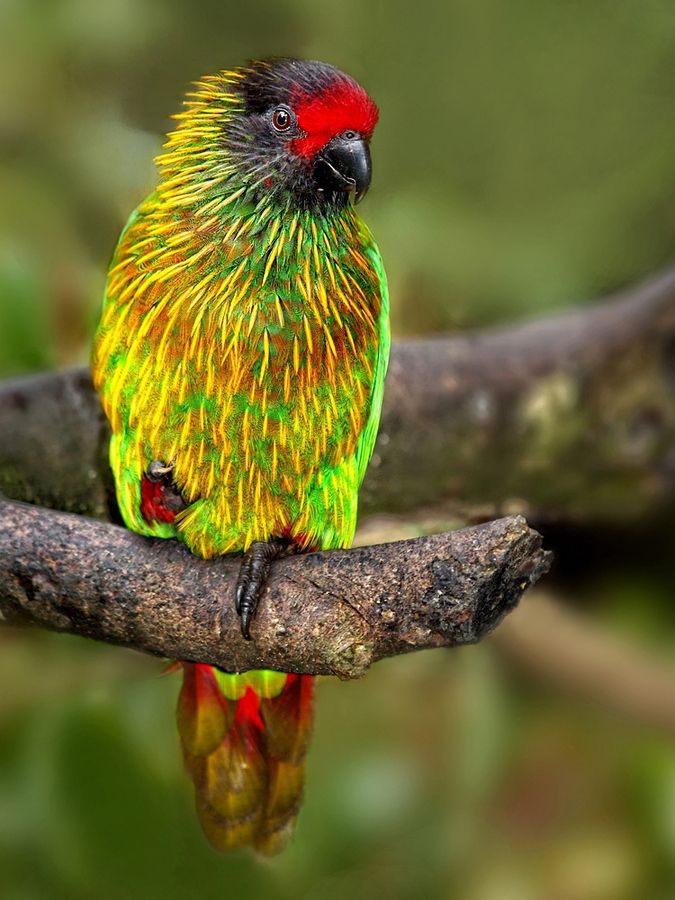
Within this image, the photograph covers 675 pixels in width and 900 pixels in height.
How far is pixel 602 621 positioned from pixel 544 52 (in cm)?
114

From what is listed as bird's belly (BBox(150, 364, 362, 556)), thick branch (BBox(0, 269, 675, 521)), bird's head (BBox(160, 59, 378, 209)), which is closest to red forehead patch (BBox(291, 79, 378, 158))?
bird's head (BBox(160, 59, 378, 209))

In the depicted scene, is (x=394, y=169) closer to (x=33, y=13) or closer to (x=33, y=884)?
(x=33, y=13)

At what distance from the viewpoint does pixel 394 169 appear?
2.23m

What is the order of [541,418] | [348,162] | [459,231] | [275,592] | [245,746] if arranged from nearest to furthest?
[275,592], [348,162], [245,746], [541,418], [459,231]

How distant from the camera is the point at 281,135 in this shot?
123 centimetres

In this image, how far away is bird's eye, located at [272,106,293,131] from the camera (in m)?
1.22

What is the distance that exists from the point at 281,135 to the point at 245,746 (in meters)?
0.72

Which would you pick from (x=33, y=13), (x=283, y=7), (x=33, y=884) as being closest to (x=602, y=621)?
(x=33, y=884)

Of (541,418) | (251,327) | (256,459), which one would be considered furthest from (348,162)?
(541,418)

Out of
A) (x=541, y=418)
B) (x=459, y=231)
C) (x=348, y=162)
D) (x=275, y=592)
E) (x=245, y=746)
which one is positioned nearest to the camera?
(x=275, y=592)

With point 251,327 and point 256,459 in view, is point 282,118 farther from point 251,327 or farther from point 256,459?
point 256,459

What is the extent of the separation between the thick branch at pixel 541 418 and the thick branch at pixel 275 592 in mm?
648

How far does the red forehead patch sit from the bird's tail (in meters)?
0.62

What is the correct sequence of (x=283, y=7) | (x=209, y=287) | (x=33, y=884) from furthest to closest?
(x=283, y=7) < (x=33, y=884) < (x=209, y=287)
